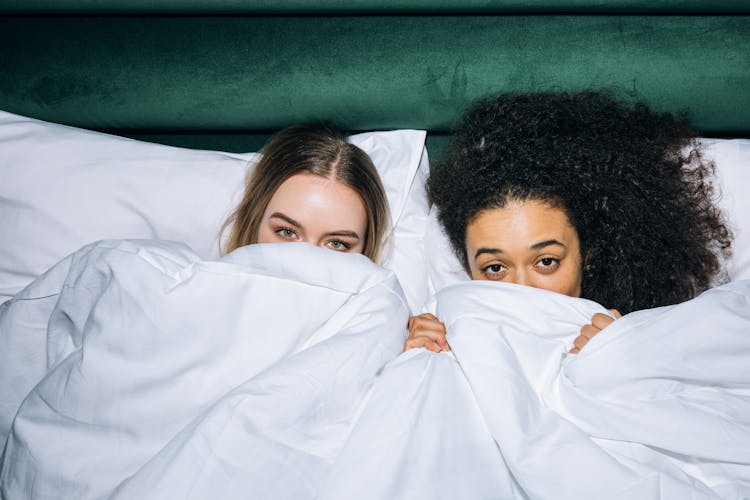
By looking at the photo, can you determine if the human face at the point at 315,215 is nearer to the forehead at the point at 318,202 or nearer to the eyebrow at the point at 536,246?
the forehead at the point at 318,202

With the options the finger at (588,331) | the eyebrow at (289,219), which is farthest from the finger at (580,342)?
the eyebrow at (289,219)

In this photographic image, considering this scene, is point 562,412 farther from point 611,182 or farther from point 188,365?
point 188,365

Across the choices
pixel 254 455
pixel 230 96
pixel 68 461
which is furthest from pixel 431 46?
pixel 68 461

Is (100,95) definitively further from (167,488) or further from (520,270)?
(520,270)

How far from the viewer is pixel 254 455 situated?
2.24ft

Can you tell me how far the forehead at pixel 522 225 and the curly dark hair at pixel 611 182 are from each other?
0.12 ft

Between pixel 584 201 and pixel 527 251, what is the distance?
7.7 inches

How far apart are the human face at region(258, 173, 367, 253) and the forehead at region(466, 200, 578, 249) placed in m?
0.28

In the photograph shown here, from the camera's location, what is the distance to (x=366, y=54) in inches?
44.1

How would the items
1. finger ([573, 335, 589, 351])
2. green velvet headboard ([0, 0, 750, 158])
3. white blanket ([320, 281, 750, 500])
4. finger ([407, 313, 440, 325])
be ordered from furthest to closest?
green velvet headboard ([0, 0, 750, 158]) < finger ([407, 313, 440, 325]) < finger ([573, 335, 589, 351]) < white blanket ([320, 281, 750, 500])

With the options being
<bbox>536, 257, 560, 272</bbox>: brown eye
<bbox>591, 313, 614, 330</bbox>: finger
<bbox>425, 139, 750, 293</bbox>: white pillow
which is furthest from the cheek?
<bbox>591, 313, 614, 330</bbox>: finger

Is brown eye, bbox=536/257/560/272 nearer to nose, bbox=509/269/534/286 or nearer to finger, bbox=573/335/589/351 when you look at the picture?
nose, bbox=509/269/534/286

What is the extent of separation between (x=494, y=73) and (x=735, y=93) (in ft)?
1.84

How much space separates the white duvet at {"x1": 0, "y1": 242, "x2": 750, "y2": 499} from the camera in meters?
0.69
